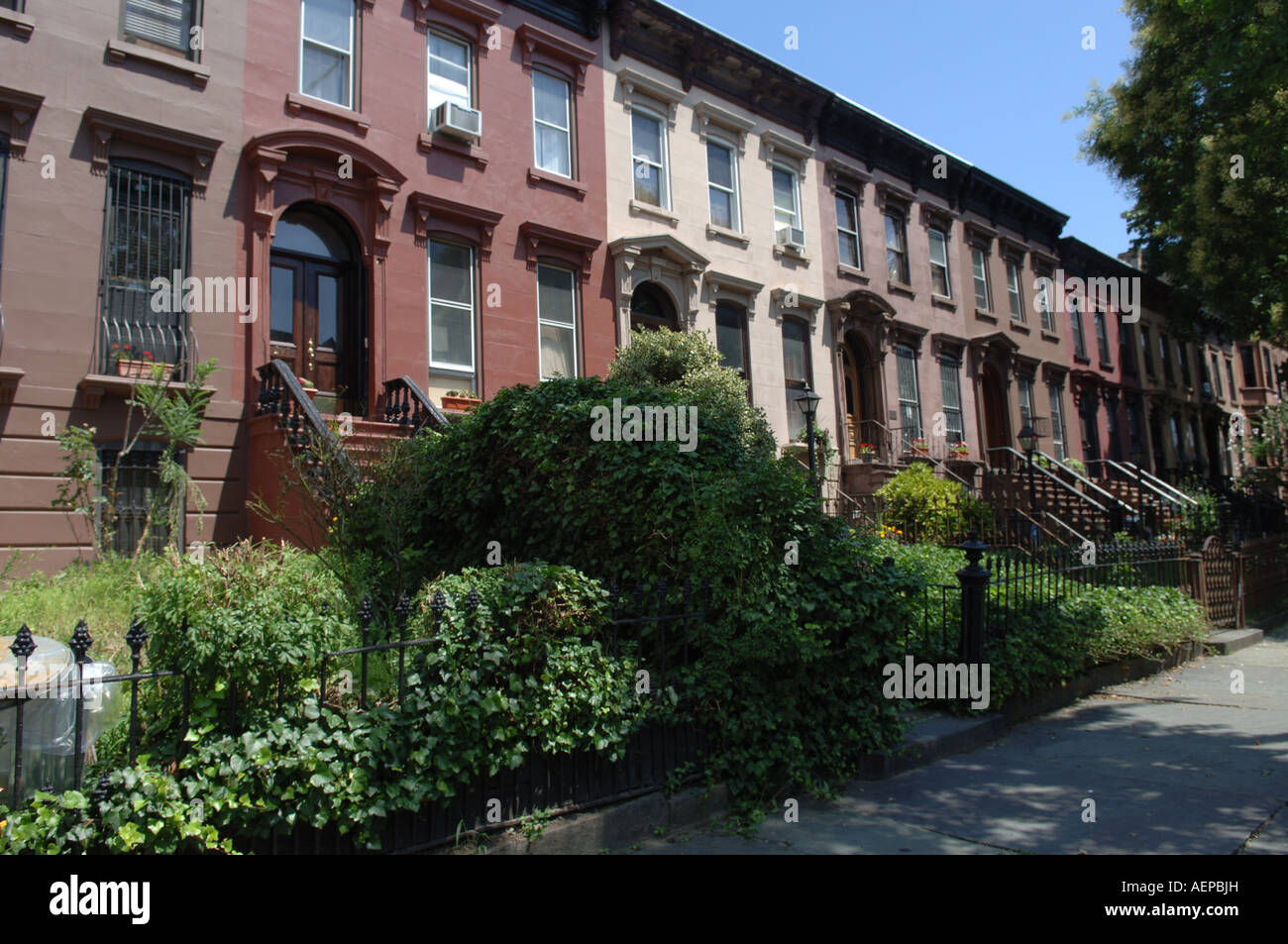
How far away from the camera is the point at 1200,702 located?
26.3 feet

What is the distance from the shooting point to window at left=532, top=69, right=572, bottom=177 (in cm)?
1470

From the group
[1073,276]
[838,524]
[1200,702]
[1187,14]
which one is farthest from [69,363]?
[1073,276]

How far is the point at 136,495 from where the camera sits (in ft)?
32.3

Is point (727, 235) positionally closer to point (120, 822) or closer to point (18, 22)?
point (18, 22)

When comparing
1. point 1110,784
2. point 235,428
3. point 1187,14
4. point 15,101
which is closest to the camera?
point 1110,784

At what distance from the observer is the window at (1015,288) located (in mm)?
25516

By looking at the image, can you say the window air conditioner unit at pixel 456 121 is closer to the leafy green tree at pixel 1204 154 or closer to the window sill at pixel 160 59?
the window sill at pixel 160 59

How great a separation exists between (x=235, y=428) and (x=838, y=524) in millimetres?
8031

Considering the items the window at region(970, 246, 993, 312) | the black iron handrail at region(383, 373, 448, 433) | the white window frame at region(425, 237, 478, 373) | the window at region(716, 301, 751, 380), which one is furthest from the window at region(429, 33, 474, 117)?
the window at region(970, 246, 993, 312)

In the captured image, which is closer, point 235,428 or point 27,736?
point 27,736

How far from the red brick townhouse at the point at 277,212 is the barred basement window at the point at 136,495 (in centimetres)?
4

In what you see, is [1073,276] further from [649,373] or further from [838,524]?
[838,524]

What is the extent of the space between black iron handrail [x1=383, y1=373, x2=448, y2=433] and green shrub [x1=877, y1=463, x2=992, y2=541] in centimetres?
887

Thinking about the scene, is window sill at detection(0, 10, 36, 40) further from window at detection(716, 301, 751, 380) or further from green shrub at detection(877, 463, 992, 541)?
green shrub at detection(877, 463, 992, 541)
